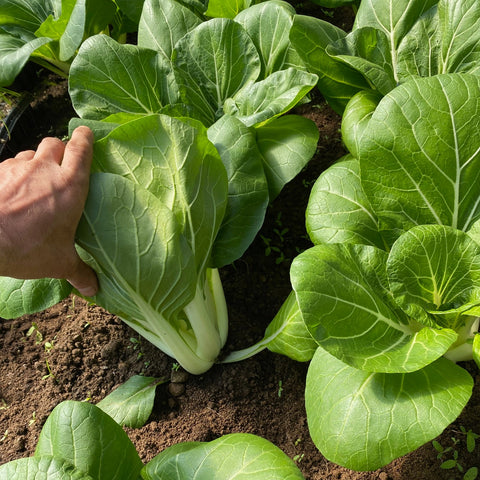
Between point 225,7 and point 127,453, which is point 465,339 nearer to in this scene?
point 127,453

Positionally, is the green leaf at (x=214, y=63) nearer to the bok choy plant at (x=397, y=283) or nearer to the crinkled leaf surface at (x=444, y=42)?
the crinkled leaf surface at (x=444, y=42)

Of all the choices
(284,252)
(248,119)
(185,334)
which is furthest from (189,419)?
(248,119)

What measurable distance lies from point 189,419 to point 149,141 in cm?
90

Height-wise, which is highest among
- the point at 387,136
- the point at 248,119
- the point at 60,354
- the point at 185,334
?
the point at 387,136

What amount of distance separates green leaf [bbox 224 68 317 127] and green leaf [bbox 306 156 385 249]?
0.28 metres

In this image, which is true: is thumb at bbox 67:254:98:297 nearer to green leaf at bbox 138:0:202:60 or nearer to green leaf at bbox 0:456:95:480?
green leaf at bbox 0:456:95:480

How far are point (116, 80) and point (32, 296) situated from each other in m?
0.74

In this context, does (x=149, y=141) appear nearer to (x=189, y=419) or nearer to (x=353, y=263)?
(x=353, y=263)

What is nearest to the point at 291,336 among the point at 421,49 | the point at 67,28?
the point at 421,49

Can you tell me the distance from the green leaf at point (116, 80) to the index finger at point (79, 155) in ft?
1.64

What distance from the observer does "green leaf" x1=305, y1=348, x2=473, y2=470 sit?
1221mm

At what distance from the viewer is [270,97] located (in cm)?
174

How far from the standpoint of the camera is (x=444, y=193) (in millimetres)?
1432

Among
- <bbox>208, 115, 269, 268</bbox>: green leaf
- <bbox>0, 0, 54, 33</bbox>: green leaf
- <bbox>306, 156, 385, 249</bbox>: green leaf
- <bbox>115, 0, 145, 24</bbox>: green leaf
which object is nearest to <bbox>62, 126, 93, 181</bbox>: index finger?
<bbox>208, 115, 269, 268</bbox>: green leaf
